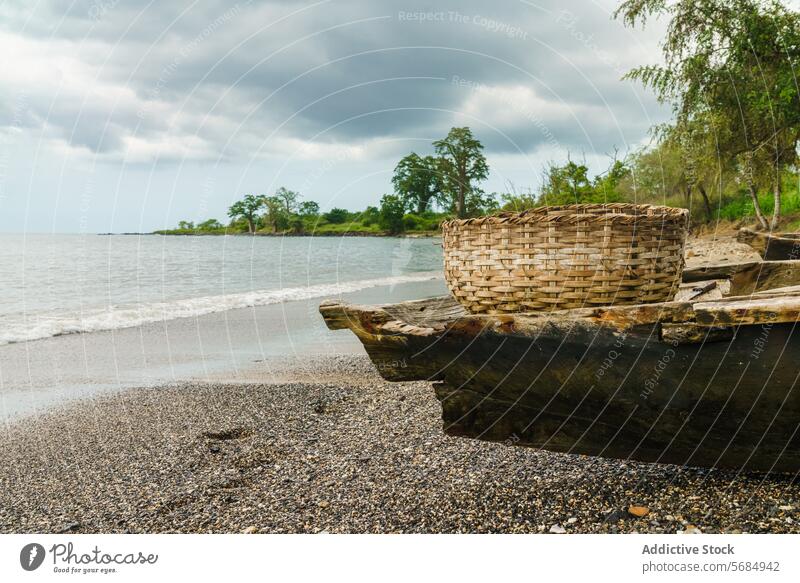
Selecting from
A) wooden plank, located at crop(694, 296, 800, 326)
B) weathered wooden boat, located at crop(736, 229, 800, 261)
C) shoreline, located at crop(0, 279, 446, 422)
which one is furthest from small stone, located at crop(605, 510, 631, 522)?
shoreline, located at crop(0, 279, 446, 422)

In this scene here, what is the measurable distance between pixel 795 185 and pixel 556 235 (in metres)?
26.4

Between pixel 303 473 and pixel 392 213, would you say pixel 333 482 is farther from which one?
pixel 392 213

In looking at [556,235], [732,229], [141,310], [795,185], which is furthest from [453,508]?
[732,229]

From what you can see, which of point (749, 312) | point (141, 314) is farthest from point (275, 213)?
point (141, 314)

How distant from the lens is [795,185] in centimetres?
2447

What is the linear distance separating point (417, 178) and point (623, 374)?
7.11ft

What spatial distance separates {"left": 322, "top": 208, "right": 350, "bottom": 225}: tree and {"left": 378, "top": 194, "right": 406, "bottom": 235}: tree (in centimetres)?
58

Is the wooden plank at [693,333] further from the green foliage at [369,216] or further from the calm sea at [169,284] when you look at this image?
the calm sea at [169,284]

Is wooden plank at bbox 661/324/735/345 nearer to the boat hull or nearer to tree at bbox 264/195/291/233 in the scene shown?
the boat hull

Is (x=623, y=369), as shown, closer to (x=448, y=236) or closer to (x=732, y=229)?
(x=448, y=236)

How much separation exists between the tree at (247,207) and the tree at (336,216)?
1279 mm

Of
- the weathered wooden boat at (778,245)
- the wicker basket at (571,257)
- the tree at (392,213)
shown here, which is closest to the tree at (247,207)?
the tree at (392,213)

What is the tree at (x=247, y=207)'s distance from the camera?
662 centimetres
